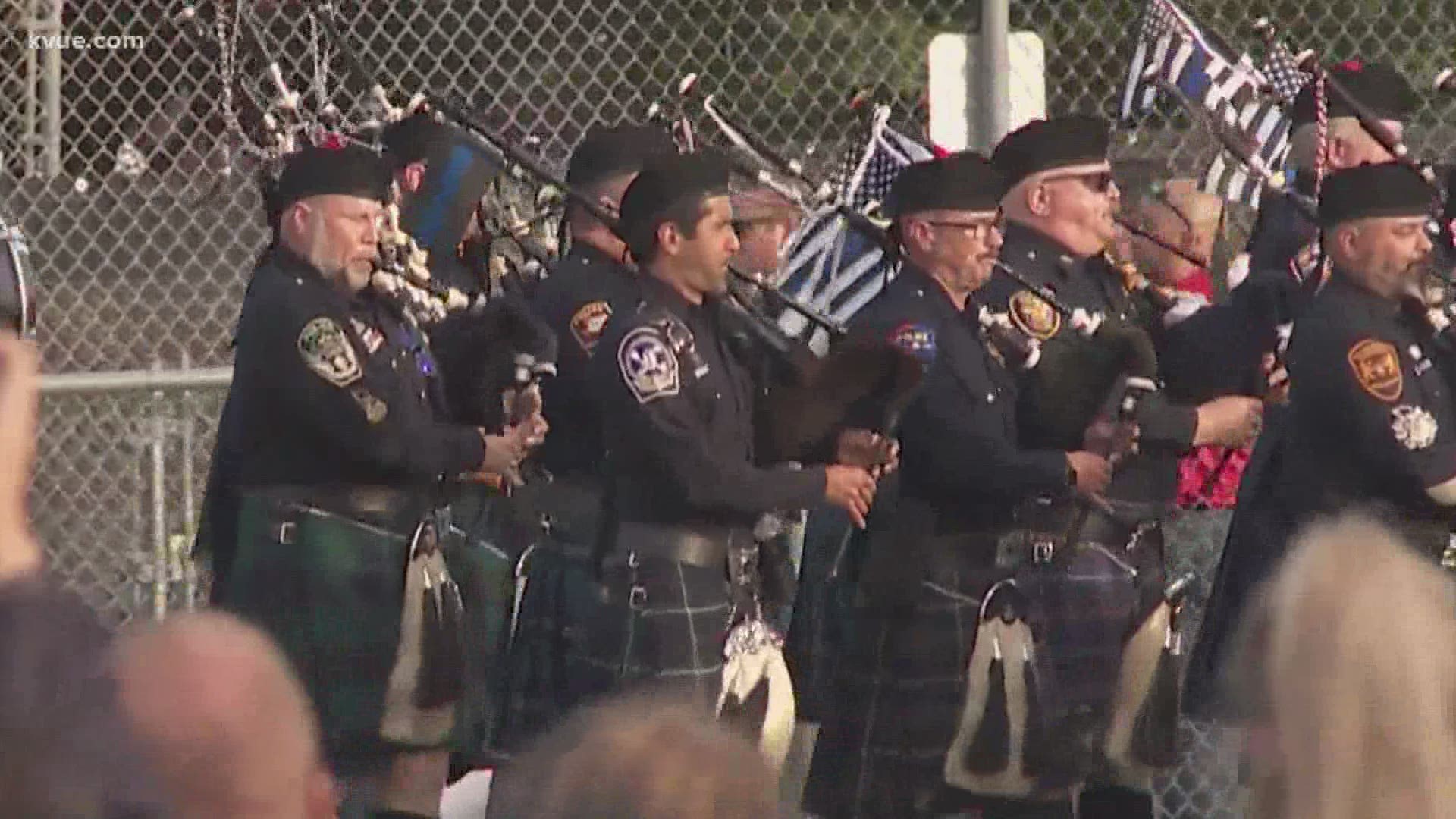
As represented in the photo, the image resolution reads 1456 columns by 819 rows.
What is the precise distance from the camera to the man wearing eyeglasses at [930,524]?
19.3 feet

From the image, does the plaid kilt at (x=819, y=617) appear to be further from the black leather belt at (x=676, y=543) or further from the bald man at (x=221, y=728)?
the bald man at (x=221, y=728)

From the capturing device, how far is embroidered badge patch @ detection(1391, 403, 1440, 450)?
5.75 meters

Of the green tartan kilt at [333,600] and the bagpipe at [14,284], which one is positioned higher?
the bagpipe at [14,284]

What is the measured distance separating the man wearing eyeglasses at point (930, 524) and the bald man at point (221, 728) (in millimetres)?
3172

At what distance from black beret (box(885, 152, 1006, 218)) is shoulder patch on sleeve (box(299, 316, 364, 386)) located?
1153mm

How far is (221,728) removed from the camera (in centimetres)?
268

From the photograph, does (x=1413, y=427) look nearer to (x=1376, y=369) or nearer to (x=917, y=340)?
(x=1376, y=369)

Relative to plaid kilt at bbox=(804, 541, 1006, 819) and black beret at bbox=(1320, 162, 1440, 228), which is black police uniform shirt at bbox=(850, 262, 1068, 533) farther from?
black beret at bbox=(1320, 162, 1440, 228)

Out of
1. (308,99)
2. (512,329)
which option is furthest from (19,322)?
(308,99)

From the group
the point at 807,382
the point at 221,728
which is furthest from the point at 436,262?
the point at 221,728

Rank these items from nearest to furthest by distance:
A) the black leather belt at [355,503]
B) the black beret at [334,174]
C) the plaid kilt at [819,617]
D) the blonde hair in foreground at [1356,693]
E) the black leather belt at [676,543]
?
1. the blonde hair in foreground at [1356,693]
2. the black leather belt at [676,543]
3. the black leather belt at [355,503]
4. the black beret at [334,174]
5. the plaid kilt at [819,617]

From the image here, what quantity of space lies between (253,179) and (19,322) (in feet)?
9.38

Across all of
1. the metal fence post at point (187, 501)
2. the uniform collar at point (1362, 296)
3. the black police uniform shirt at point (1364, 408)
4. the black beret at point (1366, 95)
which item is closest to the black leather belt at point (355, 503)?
the metal fence post at point (187, 501)

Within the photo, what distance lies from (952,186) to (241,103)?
7.65 ft
